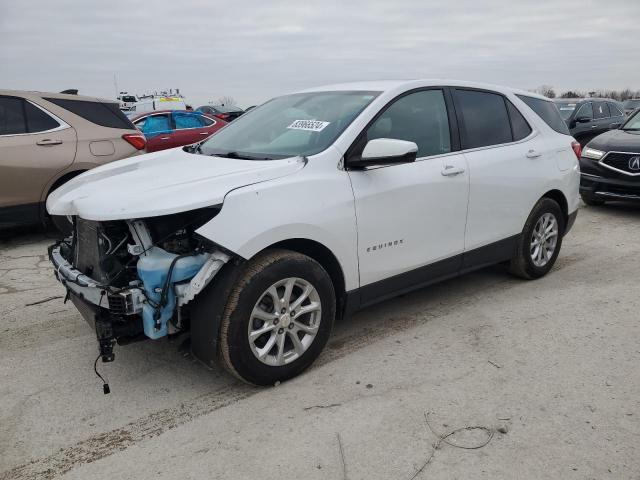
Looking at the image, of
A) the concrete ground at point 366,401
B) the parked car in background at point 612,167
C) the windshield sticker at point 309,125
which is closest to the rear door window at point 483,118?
the windshield sticker at point 309,125

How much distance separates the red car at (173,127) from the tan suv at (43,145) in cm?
451

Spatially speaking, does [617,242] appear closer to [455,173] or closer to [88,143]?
[455,173]

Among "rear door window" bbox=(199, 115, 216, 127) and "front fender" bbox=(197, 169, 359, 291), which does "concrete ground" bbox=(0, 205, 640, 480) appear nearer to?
"front fender" bbox=(197, 169, 359, 291)

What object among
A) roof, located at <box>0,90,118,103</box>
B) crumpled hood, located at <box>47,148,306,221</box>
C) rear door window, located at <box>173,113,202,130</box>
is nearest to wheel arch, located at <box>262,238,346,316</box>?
crumpled hood, located at <box>47,148,306,221</box>

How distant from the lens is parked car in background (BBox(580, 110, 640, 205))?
7.55 m

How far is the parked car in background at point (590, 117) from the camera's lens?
1305cm

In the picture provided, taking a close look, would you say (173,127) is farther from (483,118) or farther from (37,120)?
(483,118)

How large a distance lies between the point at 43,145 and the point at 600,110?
12883mm

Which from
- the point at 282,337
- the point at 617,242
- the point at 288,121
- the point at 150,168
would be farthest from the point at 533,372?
the point at 617,242

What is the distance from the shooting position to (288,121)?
12.7ft

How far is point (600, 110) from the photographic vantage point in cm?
1377

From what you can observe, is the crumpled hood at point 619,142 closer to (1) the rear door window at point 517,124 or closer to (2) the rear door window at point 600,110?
(1) the rear door window at point 517,124

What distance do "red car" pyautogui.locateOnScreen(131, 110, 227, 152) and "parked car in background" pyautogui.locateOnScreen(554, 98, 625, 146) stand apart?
8.24 metres

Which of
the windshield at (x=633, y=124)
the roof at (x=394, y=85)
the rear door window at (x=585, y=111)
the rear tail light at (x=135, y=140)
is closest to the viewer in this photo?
the roof at (x=394, y=85)
